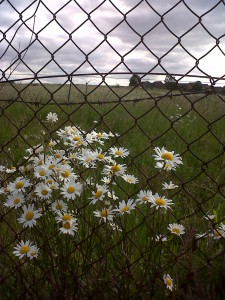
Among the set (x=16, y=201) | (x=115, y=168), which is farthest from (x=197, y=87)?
(x=16, y=201)

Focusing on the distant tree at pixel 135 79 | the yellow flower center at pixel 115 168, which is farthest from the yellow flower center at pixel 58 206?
the distant tree at pixel 135 79

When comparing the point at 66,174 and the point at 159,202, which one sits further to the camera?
the point at 66,174

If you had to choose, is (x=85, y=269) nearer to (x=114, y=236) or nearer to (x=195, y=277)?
(x=114, y=236)

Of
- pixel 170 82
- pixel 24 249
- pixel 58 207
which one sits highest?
pixel 170 82

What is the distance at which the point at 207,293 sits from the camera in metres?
1.37

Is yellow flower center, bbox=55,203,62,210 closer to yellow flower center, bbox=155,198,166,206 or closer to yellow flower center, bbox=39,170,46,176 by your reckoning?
yellow flower center, bbox=39,170,46,176

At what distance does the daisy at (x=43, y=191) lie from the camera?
1.58 m

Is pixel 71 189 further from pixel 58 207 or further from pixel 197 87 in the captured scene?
pixel 197 87

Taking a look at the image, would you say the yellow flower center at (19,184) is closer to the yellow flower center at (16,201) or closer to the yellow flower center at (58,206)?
the yellow flower center at (16,201)

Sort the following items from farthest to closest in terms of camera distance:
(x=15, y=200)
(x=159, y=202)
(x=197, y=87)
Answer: (x=197, y=87) < (x=15, y=200) < (x=159, y=202)

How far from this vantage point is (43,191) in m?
1.59

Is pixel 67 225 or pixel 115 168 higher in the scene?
pixel 115 168

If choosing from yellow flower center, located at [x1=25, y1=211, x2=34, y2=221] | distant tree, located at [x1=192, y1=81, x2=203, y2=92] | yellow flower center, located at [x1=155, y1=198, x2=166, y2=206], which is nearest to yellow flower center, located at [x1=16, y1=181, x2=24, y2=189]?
yellow flower center, located at [x1=25, y1=211, x2=34, y2=221]

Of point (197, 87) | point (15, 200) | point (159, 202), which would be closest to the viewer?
point (159, 202)
